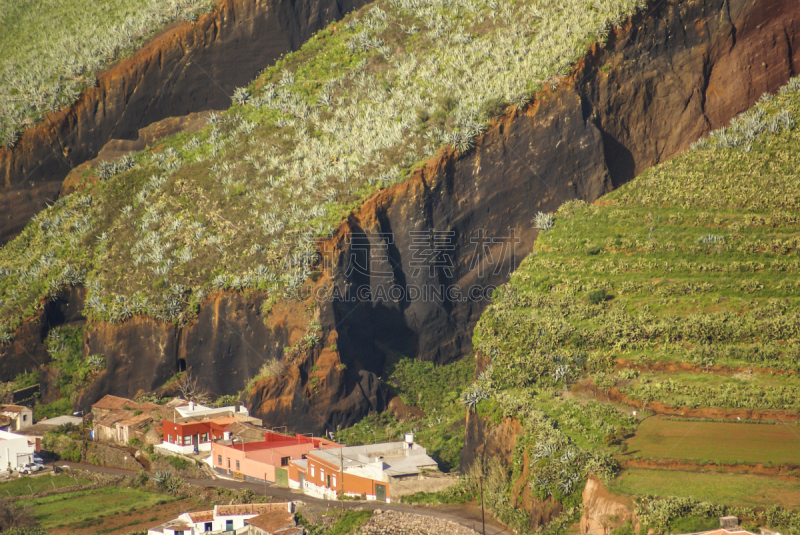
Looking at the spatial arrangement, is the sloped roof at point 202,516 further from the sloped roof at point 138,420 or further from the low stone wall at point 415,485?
the sloped roof at point 138,420

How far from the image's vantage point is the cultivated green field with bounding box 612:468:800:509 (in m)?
32.2

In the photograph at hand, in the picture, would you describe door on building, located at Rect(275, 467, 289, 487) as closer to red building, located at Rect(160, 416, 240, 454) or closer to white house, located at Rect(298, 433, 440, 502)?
white house, located at Rect(298, 433, 440, 502)

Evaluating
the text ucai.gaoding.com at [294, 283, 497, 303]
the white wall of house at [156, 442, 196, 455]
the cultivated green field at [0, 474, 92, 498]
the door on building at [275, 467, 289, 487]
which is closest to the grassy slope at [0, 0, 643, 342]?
the text ucai.gaoding.com at [294, 283, 497, 303]

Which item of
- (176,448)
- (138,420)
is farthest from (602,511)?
(138,420)

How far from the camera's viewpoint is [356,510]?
4081 cm

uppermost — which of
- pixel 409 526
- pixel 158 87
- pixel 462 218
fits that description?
pixel 158 87

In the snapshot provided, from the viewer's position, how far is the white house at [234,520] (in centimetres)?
3994

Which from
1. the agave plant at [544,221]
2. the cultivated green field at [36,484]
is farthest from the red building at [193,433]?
the agave plant at [544,221]

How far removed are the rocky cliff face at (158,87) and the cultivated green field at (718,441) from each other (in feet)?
145

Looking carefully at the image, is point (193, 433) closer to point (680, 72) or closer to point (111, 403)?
point (111, 403)

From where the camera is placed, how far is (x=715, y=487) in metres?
33.4

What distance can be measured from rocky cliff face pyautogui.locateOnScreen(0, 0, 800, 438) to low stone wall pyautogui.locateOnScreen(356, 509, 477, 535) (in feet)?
32.9

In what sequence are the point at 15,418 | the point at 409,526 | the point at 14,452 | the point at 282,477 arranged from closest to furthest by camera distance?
the point at 409,526
the point at 282,477
the point at 14,452
the point at 15,418

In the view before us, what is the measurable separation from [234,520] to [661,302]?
2067 centimetres
